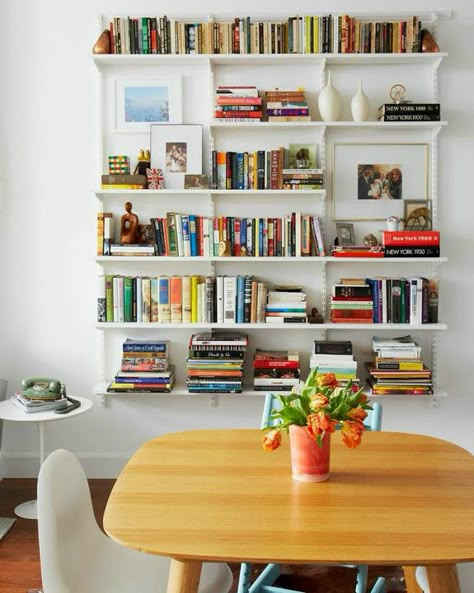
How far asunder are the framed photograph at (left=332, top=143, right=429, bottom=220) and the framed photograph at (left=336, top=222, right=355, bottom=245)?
0.19ft

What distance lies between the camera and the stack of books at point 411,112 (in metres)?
4.02

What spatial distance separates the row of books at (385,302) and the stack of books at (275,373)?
Result: 33 cm

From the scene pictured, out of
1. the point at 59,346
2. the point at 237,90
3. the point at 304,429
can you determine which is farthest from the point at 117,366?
the point at 304,429

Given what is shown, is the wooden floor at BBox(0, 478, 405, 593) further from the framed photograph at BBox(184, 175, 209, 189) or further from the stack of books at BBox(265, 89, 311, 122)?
the stack of books at BBox(265, 89, 311, 122)

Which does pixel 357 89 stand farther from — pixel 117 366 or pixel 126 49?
pixel 117 366

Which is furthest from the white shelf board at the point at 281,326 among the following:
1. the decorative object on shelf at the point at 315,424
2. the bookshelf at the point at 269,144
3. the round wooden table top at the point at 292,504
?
the decorative object on shelf at the point at 315,424

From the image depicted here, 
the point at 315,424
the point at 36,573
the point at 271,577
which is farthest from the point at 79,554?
the point at 36,573

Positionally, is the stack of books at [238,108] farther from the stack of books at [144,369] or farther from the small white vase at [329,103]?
the stack of books at [144,369]

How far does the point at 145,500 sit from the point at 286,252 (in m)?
2.24

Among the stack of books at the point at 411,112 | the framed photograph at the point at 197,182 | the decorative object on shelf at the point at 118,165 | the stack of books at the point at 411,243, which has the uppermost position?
the stack of books at the point at 411,112

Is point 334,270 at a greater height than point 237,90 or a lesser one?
lesser

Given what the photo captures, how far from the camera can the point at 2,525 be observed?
3.69m

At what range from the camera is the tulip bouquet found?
2.15 m

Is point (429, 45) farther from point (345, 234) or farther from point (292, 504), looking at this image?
point (292, 504)
